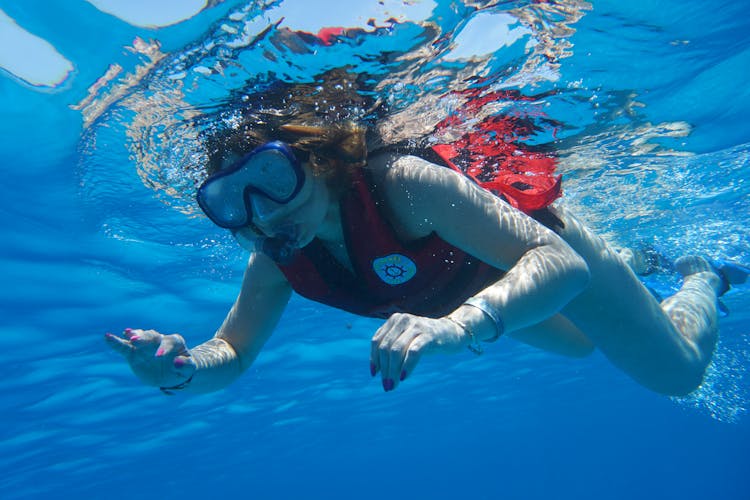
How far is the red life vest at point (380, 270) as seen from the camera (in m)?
3.65

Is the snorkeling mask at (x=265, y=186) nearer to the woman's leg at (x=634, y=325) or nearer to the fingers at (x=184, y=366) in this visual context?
the fingers at (x=184, y=366)

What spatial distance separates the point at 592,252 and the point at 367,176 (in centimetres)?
245

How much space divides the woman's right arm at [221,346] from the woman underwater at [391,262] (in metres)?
0.01

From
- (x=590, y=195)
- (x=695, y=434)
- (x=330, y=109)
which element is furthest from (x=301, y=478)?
(x=695, y=434)

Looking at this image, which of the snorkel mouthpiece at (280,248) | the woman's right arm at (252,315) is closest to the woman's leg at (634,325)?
the snorkel mouthpiece at (280,248)

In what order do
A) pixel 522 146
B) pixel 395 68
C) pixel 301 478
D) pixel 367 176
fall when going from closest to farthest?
pixel 367 176 → pixel 395 68 → pixel 522 146 → pixel 301 478

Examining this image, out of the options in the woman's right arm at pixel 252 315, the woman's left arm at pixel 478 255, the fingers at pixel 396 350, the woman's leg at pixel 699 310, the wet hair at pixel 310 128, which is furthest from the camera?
the woman's leg at pixel 699 310

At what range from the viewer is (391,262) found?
375cm

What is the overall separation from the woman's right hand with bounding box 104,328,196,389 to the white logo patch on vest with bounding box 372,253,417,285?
62.2 inches

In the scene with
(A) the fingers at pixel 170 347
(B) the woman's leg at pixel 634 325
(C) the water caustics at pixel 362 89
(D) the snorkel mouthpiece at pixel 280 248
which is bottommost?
(B) the woman's leg at pixel 634 325

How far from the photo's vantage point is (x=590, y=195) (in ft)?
36.6

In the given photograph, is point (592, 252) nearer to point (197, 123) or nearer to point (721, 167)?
point (197, 123)

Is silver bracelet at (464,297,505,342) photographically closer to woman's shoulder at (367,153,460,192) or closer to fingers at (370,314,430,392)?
fingers at (370,314,430,392)

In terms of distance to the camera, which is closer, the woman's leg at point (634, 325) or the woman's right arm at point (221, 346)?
the woman's right arm at point (221, 346)
